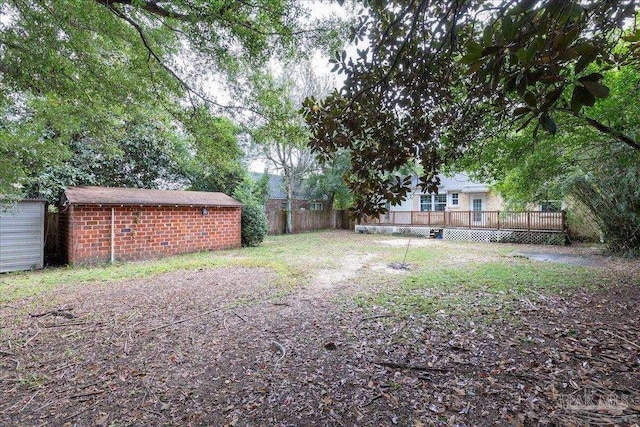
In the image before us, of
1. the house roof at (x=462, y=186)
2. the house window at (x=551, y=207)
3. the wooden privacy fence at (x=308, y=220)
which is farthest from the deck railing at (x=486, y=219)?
the wooden privacy fence at (x=308, y=220)

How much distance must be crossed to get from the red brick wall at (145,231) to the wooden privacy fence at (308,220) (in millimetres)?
6008

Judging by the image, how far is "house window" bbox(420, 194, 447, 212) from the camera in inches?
788

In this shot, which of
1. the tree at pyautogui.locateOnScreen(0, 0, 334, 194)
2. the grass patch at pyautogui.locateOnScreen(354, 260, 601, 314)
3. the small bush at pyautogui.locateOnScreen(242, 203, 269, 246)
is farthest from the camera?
the small bush at pyautogui.locateOnScreen(242, 203, 269, 246)

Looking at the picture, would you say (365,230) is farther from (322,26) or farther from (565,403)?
(565,403)

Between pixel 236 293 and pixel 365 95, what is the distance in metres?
4.20

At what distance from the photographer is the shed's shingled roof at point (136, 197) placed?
810 centimetres

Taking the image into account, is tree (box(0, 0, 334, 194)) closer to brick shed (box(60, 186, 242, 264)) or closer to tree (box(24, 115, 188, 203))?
tree (box(24, 115, 188, 203))

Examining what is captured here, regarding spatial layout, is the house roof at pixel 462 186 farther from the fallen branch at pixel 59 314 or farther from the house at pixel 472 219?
the fallen branch at pixel 59 314

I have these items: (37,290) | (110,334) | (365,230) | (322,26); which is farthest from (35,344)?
(365,230)

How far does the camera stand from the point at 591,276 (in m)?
6.36

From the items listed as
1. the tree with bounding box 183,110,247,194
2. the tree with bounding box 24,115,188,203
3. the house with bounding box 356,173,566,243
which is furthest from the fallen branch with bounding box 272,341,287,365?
the house with bounding box 356,173,566,243

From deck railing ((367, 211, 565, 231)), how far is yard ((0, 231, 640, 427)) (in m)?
6.05

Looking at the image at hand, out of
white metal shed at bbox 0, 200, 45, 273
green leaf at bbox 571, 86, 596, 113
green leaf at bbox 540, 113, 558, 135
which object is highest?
green leaf at bbox 571, 86, 596, 113

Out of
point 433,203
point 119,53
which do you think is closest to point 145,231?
point 119,53
